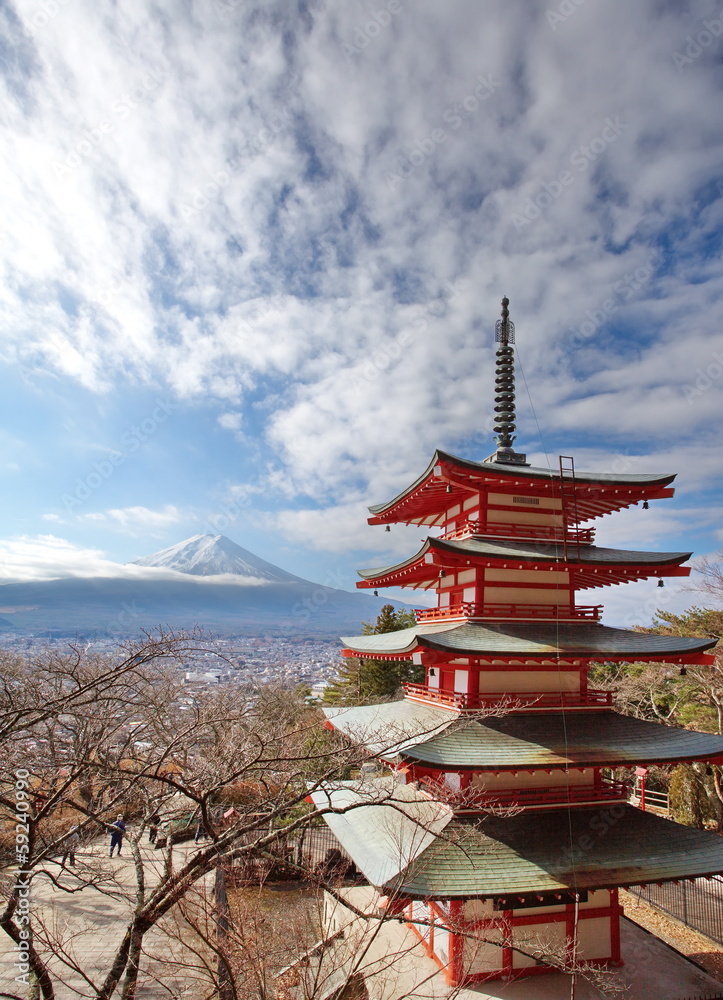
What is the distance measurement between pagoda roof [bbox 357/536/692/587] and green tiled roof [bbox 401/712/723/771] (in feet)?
9.80

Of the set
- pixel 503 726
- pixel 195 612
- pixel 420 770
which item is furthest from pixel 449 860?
pixel 195 612

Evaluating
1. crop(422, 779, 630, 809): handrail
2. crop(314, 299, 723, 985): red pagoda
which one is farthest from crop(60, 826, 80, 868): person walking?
crop(422, 779, 630, 809): handrail

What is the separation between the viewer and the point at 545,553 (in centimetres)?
1093

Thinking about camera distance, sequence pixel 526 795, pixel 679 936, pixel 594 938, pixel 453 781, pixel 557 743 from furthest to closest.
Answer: pixel 679 936 < pixel 453 781 < pixel 594 938 < pixel 526 795 < pixel 557 743

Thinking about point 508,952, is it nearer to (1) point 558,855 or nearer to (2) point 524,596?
(1) point 558,855

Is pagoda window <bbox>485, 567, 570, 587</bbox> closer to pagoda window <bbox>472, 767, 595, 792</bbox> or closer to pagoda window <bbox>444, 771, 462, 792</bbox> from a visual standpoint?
pagoda window <bbox>472, 767, 595, 792</bbox>

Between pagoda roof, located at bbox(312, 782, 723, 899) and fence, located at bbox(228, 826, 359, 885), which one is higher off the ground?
pagoda roof, located at bbox(312, 782, 723, 899)

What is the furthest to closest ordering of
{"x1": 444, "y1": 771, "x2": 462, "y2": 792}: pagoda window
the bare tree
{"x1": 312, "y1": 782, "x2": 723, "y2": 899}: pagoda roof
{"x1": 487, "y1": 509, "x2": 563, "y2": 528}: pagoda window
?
1. {"x1": 487, "y1": 509, "x2": 563, "y2": 528}: pagoda window
2. {"x1": 444, "y1": 771, "x2": 462, "y2": 792}: pagoda window
3. {"x1": 312, "y1": 782, "x2": 723, "y2": 899}: pagoda roof
4. the bare tree

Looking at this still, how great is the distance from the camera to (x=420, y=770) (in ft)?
30.7

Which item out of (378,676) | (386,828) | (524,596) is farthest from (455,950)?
(378,676)

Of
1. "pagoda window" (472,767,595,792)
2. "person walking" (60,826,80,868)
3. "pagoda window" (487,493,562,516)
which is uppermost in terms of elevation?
"pagoda window" (487,493,562,516)

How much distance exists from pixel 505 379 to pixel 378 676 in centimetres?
2182

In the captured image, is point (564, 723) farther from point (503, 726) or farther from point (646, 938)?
point (646, 938)

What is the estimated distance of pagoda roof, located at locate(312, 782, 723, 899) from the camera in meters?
Result: 8.22
